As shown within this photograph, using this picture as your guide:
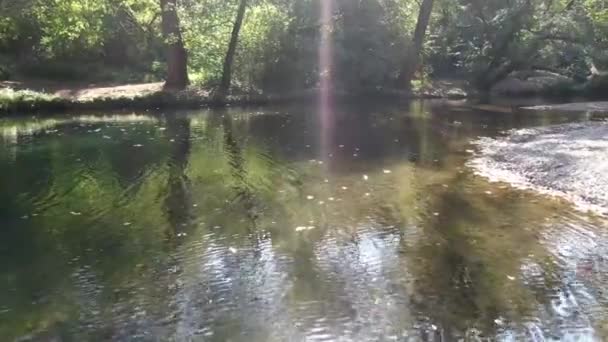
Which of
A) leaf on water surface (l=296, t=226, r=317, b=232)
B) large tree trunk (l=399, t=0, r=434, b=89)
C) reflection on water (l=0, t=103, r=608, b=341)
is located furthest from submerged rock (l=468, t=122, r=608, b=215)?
large tree trunk (l=399, t=0, r=434, b=89)

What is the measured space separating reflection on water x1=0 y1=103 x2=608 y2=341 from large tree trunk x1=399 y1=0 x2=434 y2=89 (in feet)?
66.7

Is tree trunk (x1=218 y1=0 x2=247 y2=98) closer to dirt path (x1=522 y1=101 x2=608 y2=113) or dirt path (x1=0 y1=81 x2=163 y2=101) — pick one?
dirt path (x1=0 y1=81 x2=163 y2=101)

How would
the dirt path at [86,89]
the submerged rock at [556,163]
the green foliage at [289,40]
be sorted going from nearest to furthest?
the submerged rock at [556,163] → the dirt path at [86,89] → the green foliage at [289,40]

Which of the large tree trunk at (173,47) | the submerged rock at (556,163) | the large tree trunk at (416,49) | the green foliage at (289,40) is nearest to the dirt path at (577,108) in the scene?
the green foliage at (289,40)

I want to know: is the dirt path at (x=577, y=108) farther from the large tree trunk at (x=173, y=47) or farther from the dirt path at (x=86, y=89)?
the dirt path at (x=86, y=89)

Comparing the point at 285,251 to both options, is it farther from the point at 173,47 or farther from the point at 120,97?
the point at 173,47

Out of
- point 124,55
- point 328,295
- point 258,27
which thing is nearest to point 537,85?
point 258,27

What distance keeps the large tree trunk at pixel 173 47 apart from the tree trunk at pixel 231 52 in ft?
7.15

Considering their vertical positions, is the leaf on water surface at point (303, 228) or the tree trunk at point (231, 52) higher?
the tree trunk at point (231, 52)

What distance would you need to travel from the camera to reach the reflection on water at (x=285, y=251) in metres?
7.40

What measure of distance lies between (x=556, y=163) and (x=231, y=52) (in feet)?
70.0

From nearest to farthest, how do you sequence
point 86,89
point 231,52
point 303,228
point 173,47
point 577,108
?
point 303,228 → point 577,108 → point 86,89 → point 173,47 → point 231,52

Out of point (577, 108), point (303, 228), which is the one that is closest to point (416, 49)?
point (577, 108)

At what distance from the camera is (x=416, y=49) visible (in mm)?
37938
